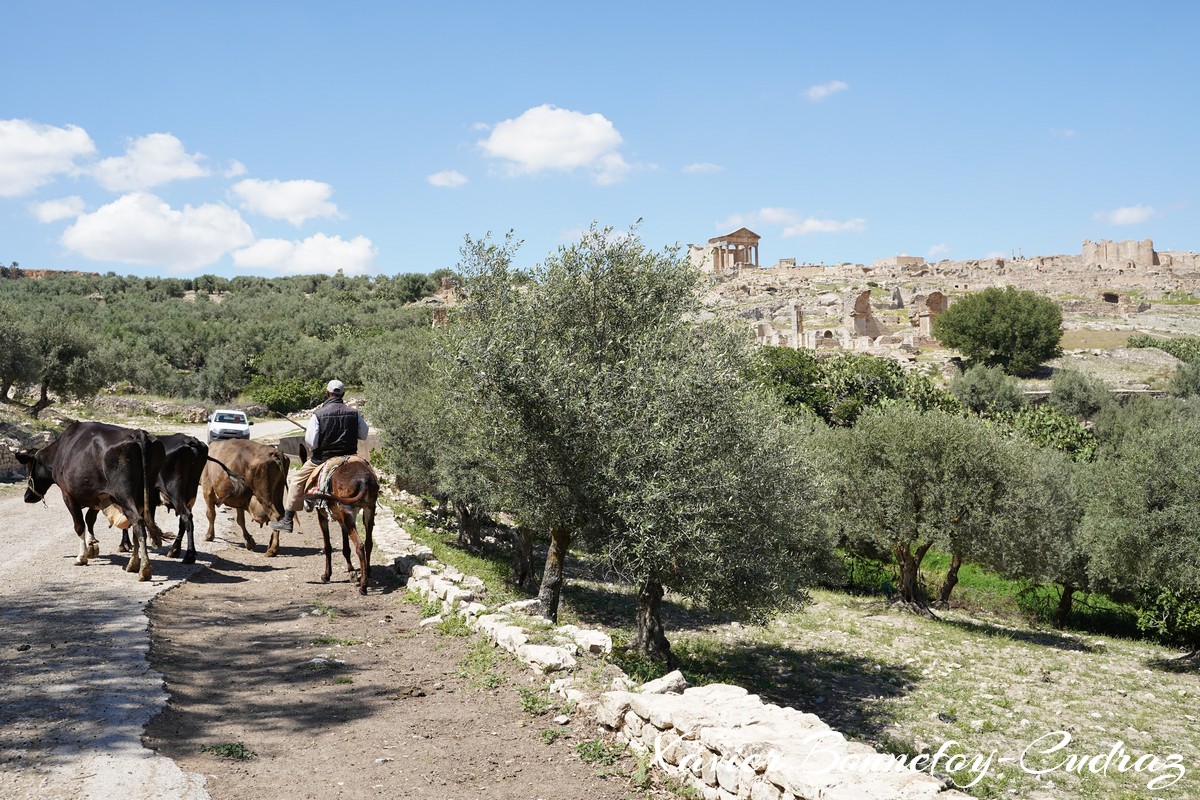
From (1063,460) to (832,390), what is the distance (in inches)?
909

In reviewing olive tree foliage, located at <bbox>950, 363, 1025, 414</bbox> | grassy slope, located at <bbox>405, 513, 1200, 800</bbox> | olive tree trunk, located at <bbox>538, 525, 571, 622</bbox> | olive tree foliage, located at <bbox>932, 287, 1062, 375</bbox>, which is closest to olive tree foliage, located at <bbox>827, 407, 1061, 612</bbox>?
grassy slope, located at <bbox>405, 513, 1200, 800</bbox>

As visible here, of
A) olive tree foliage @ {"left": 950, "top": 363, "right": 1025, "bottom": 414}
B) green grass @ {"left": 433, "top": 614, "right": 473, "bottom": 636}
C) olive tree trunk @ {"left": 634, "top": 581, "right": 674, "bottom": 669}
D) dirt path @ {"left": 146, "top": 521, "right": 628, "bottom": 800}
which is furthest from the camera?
olive tree foliage @ {"left": 950, "top": 363, "right": 1025, "bottom": 414}

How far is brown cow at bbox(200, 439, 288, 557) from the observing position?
15820 millimetres

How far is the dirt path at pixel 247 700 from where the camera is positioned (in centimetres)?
623

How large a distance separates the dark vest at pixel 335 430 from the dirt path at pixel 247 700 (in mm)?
2206

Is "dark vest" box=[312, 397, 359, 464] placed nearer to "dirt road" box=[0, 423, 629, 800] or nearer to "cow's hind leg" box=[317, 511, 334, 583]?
"cow's hind leg" box=[317, 511, 334, 583]

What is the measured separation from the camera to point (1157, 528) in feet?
A: 66.9

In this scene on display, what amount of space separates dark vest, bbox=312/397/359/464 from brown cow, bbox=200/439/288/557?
321cm

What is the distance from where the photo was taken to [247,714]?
771 cm

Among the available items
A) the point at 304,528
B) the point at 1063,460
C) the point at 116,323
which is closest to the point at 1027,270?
the point at 1063,460

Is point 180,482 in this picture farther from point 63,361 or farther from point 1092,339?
point 1092,339

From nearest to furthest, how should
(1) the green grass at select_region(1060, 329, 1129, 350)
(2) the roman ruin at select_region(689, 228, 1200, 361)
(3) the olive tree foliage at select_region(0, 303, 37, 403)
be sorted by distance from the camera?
(3) the olive tree foliage at select_region(0, 303, 37, 403) < (1) the green grass at select_region(1060, 329, 1129, 350) < (2) the roman ruin at select_region(689, 228, 1200, 361)

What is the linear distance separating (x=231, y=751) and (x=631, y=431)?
6.18m

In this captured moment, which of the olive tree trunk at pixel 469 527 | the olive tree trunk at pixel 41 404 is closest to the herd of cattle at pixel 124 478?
the olive tree trunk at pixel 469 527
